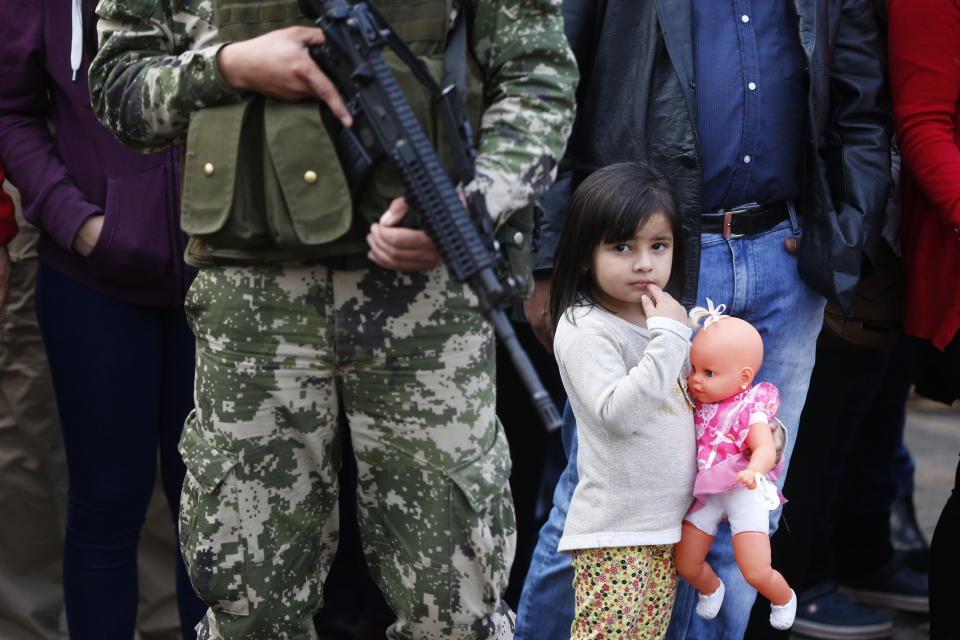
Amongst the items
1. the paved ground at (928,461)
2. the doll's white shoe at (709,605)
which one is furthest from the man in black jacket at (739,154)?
the paved ground at (928,461)

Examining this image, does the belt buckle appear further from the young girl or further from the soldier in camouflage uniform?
the soldier in camouflage uniform

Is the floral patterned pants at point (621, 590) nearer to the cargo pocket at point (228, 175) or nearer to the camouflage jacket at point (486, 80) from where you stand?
the camouflage jacket at point (486, 80)

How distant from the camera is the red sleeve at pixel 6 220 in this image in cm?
263

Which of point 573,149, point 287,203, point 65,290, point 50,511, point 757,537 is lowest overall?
point 50,511

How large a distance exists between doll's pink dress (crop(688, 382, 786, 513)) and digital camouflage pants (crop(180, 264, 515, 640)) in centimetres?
41

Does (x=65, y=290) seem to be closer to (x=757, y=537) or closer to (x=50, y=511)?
(x=50, y=511)

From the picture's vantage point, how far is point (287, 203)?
1.85 m

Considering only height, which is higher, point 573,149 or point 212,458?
point 573,149

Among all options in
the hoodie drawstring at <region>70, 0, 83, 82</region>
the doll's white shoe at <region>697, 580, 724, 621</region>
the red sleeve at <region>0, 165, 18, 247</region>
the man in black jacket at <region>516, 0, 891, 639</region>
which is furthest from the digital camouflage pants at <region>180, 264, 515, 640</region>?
the red sleeve at <region>0, 165, 18, 247</region>

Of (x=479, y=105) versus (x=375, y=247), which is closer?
(x=375, y=247)

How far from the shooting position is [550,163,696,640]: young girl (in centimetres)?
218

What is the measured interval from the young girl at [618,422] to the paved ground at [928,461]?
4.63 ft

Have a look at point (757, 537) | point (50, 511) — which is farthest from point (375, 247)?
point (50, 511)

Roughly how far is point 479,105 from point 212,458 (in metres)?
0.77
